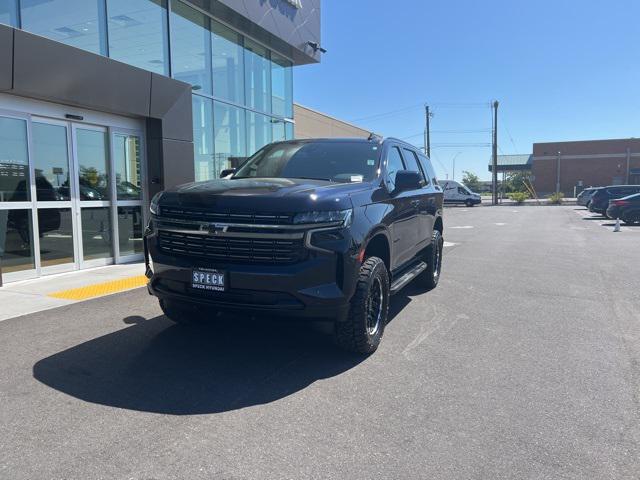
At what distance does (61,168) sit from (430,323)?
21.9 feet

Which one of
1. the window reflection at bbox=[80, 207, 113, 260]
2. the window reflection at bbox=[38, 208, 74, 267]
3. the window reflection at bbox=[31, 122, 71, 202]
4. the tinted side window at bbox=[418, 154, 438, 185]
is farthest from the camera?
the window reflection at bbox=[80, 207, 113, 260]

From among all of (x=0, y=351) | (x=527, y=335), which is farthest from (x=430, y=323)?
(x=0, y=351)

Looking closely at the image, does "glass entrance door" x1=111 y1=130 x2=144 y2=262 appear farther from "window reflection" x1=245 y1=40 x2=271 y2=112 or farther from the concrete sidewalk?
"window reflection" x1=245 y1=40 x2=271 y2=112

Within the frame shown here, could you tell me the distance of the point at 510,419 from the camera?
3303 millimetres

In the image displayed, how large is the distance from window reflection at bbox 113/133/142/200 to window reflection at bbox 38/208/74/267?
1.31 m

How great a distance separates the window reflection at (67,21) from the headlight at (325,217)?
6.78 m

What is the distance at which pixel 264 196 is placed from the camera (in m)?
3.91

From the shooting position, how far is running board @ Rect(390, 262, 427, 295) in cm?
513

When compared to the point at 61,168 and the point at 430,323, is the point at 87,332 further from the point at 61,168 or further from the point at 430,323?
the point at 61,168

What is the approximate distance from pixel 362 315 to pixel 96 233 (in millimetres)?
6926

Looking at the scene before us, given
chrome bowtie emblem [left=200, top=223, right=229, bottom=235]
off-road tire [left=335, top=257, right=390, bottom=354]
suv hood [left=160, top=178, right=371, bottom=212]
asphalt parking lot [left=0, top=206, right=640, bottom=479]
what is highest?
suv hood [left=160, top=178, right=371, bottom=212]

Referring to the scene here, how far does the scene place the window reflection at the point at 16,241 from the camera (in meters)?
7.75

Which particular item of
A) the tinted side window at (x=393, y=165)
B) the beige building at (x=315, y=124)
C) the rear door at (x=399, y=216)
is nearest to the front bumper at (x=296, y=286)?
the rear door at (x=399, y=216)

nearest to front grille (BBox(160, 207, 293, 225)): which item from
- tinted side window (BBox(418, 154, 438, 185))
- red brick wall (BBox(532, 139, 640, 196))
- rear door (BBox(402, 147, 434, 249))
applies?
rear door (BBox(402, 147, 434, 249))
